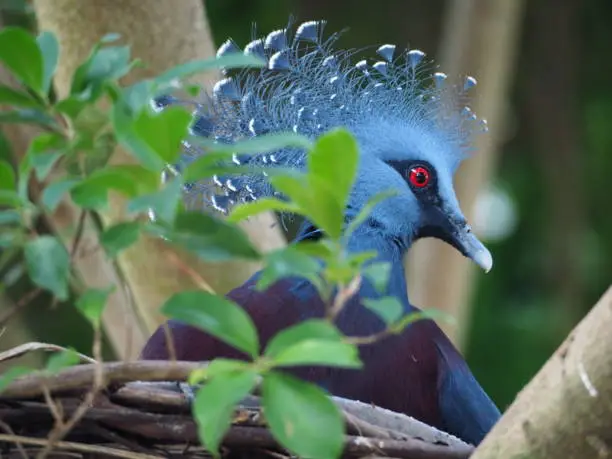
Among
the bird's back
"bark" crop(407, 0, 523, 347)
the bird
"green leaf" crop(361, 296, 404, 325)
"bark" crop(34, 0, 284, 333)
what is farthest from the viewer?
"bark" crop(407, 0, 523, 347)

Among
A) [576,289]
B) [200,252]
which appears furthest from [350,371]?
[576,289]

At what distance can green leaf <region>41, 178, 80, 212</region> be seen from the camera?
42.9 inches

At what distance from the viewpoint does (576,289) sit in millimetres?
5367

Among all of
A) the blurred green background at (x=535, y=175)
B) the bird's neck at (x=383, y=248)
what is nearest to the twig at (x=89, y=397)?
the bird's neck at (x=383, y=248)

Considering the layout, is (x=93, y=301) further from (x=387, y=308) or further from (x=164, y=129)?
(x=387, y=308)

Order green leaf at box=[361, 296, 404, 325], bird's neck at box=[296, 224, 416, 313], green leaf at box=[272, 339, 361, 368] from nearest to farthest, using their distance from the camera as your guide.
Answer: green leaf at box=[272, 339, 361, 368]
green leaf at box=[361, 296, 404, 325]
bird's neck at box=[296, 224, 416, 313]

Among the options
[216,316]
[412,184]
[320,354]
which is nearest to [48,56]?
[216,316]

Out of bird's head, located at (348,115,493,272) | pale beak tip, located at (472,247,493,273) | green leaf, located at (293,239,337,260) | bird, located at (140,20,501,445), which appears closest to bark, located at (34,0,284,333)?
bird, located at (140,20,501,445)

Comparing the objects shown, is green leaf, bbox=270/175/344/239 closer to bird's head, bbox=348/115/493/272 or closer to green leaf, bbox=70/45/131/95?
green leaf, bbox=70/45/131/95

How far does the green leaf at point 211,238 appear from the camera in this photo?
3.63 ft

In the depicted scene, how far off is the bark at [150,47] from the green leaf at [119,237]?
1434mm

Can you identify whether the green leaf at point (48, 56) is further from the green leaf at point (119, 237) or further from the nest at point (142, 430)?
the nest at point (142, 430)

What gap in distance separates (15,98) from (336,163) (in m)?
0.36

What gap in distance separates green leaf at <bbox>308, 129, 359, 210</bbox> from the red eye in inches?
54.2
